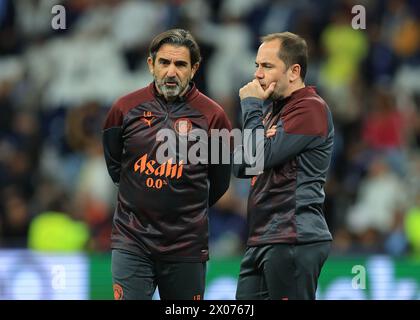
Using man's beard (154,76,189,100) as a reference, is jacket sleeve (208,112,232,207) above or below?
below

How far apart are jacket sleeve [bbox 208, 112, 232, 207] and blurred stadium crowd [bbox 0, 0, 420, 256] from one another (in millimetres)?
4028

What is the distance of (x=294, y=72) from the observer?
6.30 metres

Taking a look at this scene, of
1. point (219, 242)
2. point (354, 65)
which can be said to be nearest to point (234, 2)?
point (354, 65)

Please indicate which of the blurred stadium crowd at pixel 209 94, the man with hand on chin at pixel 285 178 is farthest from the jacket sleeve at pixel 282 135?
the blurred stadium crowd at pixel 209 94

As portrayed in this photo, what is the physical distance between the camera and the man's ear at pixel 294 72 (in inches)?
247

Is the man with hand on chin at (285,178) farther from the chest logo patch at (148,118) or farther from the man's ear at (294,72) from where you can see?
the chest logo patch at (148,118)

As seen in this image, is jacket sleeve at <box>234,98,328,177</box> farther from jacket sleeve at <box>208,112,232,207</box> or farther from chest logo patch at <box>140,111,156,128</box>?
chest logo patch at <box>140,111,156,128</box>

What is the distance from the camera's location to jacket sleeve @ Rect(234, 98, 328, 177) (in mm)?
6098

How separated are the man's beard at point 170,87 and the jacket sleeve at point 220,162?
284 mm

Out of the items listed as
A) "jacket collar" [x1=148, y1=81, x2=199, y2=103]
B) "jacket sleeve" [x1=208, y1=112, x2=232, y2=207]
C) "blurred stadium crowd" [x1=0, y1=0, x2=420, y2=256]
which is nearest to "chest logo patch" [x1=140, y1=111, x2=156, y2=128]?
"jacket collar" [x1=148, y1=81, x2=199, y2=103]

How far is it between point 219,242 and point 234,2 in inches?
146

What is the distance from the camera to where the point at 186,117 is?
651 centimetres
